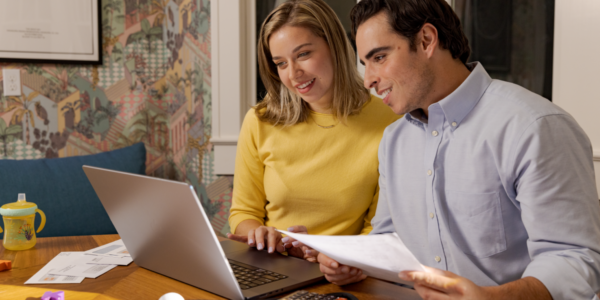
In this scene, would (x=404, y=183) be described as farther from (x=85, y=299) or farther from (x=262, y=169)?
(x=85, y=299)

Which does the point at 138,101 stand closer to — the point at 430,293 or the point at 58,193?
the point at 58,193

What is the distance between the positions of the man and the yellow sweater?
0.21 metres

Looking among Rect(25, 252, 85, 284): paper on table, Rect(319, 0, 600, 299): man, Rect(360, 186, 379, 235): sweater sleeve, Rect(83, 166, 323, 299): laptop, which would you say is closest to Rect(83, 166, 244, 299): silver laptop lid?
Rect(83, 166, 323, 299): laptop

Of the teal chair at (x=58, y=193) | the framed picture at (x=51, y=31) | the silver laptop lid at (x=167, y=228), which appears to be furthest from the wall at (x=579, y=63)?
the framed picture at (x=51, y=31)

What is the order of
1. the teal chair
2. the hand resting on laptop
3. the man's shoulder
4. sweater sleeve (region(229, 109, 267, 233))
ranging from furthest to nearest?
the teal chair → sweater sleeve (region(229, 109, 267, 233)) → the hand resting on laptop → the man's shoulder

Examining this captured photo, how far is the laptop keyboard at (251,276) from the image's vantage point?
3.05 ft

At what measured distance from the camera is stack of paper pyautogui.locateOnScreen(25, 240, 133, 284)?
1.02 metres

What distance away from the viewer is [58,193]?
2.13 metres

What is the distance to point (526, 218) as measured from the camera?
0.90m

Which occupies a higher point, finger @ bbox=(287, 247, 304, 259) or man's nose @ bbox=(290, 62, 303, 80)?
man's nose @ bbox=(290, 62, 303, 80)

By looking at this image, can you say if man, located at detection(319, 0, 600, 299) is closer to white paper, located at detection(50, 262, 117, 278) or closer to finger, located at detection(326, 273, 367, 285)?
finger, located at detection(326, 273, 367, 285)

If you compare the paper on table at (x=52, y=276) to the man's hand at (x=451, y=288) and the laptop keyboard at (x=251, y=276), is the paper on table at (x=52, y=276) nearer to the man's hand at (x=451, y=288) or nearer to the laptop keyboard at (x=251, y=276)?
the laptop keyboard at (x=251, y=276)

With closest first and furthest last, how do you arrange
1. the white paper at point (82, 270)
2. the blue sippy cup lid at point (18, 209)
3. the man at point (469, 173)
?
the man at point (469, 173), the white paper at point (82, 270), the blue sippy cup lid at point (18, 209)

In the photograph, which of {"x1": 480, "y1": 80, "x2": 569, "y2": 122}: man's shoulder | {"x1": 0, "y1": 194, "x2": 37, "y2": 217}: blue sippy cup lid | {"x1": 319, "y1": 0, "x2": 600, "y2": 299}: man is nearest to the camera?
{"x1": 319, "y1": 0, "x2": 600, "y2": 299}: man
